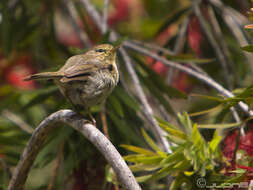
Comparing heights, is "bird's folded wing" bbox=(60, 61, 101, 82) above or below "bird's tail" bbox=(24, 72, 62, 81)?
below

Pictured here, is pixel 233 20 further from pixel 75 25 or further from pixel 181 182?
pixel 181 182

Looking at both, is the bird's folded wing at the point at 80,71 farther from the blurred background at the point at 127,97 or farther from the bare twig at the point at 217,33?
the bare twig at the point at 217,33

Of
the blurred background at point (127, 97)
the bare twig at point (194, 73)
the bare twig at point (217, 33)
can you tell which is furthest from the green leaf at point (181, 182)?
the bare twig at point (217, 33)

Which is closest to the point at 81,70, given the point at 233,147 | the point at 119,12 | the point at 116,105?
the point at 116,105

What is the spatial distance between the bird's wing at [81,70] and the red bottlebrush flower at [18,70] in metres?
2.67

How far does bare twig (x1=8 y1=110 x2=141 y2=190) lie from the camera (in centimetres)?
153

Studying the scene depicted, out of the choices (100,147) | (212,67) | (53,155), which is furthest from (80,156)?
(212,67)

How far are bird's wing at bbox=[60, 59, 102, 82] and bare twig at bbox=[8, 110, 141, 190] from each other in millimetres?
172

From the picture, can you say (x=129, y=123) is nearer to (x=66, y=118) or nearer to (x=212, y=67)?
(x=66, y=118)

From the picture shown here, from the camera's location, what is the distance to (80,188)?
258 cm

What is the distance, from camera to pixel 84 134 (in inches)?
74.0

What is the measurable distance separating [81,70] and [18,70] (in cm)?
292

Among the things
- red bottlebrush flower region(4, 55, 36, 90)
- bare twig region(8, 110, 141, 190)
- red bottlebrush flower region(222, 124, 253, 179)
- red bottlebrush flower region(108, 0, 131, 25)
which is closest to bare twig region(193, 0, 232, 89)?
red bottlebrush flower region(222, 124, 253, 179)

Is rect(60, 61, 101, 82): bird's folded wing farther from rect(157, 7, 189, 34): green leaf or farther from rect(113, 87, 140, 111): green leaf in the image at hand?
rect(157, 7, 189, 34): green leaf
